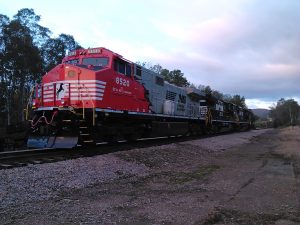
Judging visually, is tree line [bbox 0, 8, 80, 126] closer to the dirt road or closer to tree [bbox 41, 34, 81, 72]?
tree [bbox 41, 34, 81, 72]

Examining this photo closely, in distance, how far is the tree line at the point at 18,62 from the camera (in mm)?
46562

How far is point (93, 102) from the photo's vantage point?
1538cm

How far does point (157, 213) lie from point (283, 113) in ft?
534

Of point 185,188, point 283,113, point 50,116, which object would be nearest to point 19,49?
point 50,116

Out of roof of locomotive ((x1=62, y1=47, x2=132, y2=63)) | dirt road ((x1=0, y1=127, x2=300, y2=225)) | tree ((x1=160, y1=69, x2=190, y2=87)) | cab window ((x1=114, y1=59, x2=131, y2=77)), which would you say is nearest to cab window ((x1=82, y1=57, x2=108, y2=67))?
roof of locomotive ((x1=62, y1=47, x2=132, y2=63))

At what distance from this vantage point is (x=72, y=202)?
24.0ft

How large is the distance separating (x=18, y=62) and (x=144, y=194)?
139 feet

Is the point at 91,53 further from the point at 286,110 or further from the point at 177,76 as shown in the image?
the point at 286,110

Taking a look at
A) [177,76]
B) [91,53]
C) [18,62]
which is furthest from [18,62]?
[177,76]

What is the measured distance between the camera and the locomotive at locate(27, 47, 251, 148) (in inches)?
598

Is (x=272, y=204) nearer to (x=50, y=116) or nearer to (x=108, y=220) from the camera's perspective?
(x=108, y=220)

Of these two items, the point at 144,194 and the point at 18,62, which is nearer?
the point at 144,194

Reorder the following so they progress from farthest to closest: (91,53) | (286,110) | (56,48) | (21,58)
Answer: (286,110)
(56,48)
(21,58)
(91,53)

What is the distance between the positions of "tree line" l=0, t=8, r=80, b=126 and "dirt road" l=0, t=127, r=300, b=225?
119 ft
